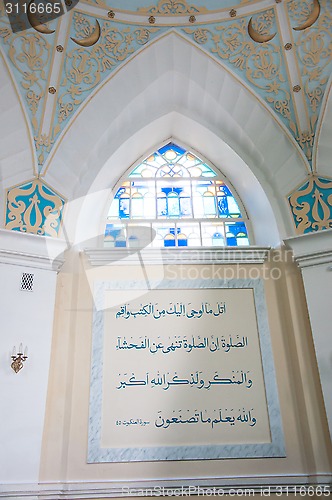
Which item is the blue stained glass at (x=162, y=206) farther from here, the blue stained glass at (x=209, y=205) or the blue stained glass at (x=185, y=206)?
the blue stained glass at (x=209, y=205)

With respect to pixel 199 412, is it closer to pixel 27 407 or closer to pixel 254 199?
pixel 27 407

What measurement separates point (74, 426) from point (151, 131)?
3.30 meters

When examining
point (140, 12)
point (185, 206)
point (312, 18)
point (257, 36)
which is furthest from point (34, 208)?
point (312, 18)

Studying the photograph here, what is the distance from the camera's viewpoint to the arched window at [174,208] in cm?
523

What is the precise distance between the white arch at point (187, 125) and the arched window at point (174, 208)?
0.18 meters

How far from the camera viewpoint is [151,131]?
18.3ft

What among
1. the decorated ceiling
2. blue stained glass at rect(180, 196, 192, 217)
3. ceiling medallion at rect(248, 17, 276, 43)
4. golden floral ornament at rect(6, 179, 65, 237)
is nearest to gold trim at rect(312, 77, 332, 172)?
the decorated ceiling

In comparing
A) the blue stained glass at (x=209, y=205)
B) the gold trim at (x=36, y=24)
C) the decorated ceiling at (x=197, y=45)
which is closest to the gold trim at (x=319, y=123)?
the decorated ceiling at (x=197, y=45)

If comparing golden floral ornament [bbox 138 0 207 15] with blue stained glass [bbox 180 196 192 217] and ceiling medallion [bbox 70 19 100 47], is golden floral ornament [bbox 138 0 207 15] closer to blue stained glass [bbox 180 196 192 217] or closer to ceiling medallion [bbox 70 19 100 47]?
ceiling medallion [bbox 70 19 100 47]

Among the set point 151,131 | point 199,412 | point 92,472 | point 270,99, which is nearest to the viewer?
point 92,472

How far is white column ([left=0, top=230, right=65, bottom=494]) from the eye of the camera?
3744 mm

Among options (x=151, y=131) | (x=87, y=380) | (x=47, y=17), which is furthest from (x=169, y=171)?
(x=87, y=380)

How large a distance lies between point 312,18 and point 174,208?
239 cm

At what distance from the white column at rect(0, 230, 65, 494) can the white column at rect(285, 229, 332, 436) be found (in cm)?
229
